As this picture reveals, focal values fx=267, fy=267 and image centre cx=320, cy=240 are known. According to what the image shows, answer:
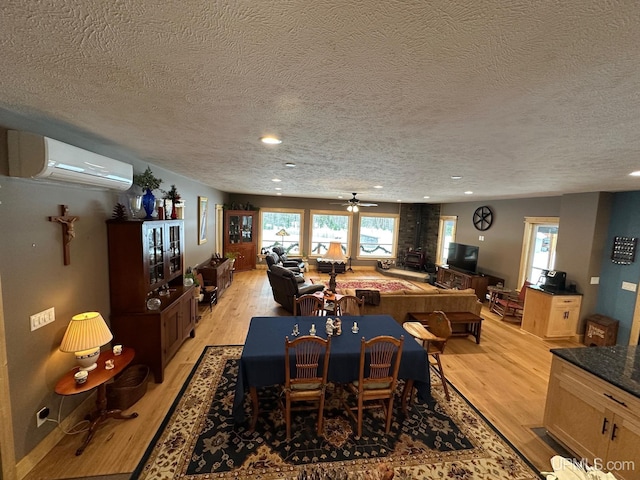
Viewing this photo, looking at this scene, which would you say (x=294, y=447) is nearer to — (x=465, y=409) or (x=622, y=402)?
(x=465, y=409)

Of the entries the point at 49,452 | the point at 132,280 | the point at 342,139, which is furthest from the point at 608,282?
the point at 49,452

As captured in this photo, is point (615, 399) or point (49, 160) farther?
point (615, 399)

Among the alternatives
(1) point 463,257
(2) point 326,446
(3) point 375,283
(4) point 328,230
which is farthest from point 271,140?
(4) point 328,230

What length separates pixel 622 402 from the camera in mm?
1992

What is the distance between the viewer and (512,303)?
222 inches

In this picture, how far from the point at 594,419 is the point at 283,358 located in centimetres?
263

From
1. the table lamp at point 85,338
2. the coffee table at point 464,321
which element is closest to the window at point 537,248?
the coffee table at point 464,321

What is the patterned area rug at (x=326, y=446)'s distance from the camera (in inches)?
85.7

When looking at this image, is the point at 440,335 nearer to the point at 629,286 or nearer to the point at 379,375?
the point at 379,375

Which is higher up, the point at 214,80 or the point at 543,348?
the point at 214,80

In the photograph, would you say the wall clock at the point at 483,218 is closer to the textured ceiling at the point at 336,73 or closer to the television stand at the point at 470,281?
the television stand at the point at 470,281

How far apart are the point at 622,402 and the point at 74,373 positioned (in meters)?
4.46

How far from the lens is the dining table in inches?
97.0

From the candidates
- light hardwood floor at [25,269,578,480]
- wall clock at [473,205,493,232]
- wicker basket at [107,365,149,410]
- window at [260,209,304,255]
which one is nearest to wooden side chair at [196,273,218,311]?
light hardwood floor at [25,269,578,480]
